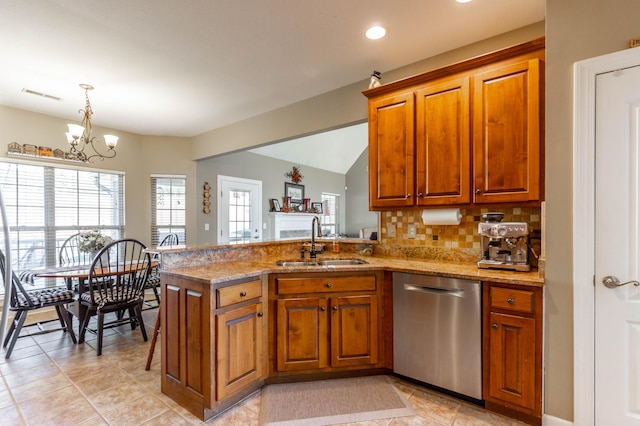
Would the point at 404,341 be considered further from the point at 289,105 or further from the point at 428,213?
the point at 289,105

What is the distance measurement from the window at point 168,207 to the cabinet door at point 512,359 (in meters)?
4.81

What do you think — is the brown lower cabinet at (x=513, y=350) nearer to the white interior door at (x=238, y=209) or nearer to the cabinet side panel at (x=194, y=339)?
the cabinet side panel at (x=194, y=339)

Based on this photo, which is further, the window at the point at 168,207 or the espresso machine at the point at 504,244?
the window at the point at 168,207

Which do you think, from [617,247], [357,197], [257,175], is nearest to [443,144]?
[617,247]

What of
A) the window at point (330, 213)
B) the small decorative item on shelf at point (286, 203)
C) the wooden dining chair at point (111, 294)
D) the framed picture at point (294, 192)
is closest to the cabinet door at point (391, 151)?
the wooden dining chair at point (111, 294)

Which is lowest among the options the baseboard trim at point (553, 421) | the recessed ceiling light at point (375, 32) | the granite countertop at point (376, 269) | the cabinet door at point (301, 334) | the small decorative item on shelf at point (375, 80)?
the baseboard trim at point (553, 421)

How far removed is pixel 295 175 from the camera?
710 cm

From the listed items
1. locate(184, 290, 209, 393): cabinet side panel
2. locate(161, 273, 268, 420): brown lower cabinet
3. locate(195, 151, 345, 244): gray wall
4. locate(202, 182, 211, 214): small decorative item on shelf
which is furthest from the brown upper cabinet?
locate(202, 182, 211, 214): small decorative item on shelf

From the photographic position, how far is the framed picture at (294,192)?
6938mm

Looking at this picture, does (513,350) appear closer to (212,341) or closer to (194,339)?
(212,341)

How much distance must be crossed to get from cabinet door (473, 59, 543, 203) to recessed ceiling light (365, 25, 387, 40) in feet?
2.54

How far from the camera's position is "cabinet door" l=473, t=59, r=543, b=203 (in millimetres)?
2029

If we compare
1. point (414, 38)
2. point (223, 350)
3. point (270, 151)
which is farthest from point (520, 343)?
point (270, 151)

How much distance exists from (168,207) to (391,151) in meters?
4.26
